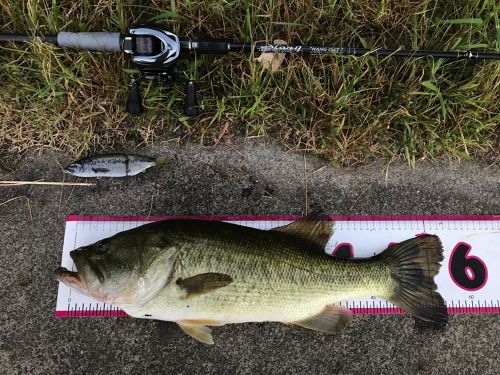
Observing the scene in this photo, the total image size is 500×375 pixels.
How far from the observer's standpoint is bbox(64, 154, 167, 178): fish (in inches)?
113

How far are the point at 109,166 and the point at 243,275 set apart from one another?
1.18 m

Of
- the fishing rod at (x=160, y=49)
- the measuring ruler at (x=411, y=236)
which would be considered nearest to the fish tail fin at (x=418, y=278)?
the measuring ruler at (x=411, y=236)

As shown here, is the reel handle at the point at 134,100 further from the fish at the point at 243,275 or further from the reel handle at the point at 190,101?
the fish at the point at 243,275

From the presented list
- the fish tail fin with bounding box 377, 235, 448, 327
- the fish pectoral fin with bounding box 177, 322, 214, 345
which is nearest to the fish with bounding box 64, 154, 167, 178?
the fish pectoral fin with bounding box 177, 322, 214, 345

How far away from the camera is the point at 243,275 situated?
238cm

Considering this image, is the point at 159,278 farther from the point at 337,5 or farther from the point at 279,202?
the point at 337,5

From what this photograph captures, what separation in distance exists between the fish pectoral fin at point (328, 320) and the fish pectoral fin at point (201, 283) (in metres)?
0.62

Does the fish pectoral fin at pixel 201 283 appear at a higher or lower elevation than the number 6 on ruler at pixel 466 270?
higher

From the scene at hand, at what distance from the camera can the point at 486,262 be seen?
2.90m

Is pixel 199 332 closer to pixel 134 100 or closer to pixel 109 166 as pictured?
pixel 109 166

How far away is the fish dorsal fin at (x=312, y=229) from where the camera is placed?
257cm

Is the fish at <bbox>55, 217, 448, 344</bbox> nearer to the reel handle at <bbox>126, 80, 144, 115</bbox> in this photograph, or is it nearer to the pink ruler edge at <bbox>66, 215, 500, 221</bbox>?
the pink ruler edge at <bbox>66, 215, 500, 221</bbox>

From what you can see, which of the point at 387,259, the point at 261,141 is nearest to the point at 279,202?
the point at 261,141

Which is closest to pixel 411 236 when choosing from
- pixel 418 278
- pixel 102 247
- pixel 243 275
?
pixel 418 278
